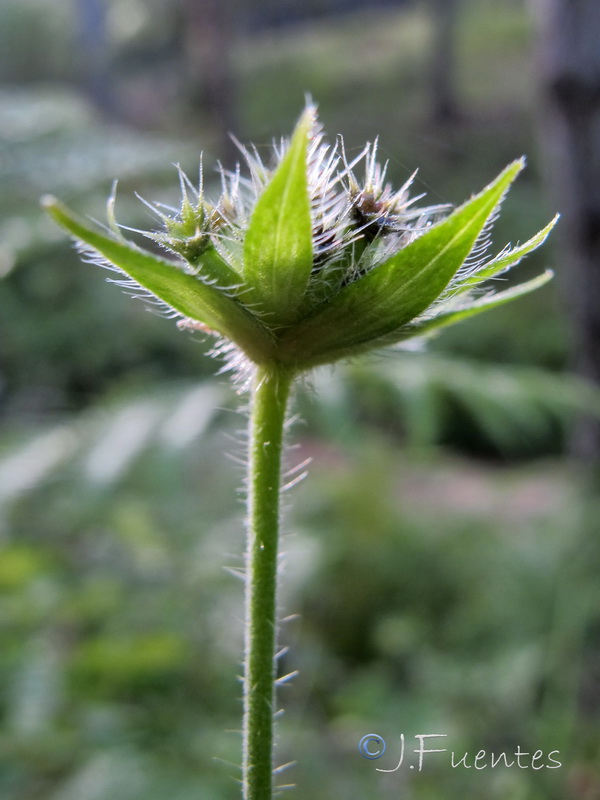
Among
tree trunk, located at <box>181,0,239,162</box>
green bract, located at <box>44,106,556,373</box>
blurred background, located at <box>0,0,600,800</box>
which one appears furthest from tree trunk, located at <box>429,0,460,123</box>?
green bract, located at <box>44,106,556,373</box>

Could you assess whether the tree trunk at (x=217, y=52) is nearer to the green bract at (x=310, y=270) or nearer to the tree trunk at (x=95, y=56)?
the tree trunk at (x=95, y=56)

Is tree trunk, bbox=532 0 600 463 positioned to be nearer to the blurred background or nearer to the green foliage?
the blurred background

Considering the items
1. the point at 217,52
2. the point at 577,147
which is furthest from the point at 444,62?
the point at 577,147

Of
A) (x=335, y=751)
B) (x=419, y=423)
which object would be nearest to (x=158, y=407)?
(x=419, y=423)

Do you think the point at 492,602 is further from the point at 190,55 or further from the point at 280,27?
the point at 280,27

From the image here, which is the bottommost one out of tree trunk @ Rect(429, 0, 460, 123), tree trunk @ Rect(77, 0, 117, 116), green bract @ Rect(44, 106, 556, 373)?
green bract @ Rect(44, 106, 556, 373)

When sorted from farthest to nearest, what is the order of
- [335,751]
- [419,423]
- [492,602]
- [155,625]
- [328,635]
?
[328,635], [492,602], [155,625], [335,751], [419,423]

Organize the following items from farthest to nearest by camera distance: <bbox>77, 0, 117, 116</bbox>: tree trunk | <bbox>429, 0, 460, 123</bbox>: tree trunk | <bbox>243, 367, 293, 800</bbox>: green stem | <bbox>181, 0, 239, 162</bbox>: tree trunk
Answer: <bbox>429, 0, 460, 123</bbox>: tree trunk → <bbox>181, 0, 239, 162</bbox>: tree trunk → <bbox>77, 0, 117, 116</bbox>: tree trunk → <bbox>243, 367, 293, 800</bbox>: green stem
